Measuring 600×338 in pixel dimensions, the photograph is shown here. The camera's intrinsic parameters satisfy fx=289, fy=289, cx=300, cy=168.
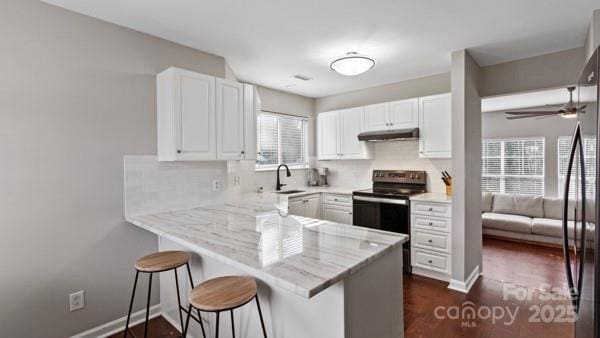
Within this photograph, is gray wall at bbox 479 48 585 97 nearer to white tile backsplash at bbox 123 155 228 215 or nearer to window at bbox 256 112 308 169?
window at bbox 256 112 308 169

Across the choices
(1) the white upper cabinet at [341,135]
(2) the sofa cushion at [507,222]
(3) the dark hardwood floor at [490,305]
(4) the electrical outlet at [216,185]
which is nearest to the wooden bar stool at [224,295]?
(3) the dark hardwood floor at [490,305]

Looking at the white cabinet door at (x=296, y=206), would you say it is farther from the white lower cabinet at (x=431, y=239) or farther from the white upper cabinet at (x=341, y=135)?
the white lower cabinet at (x=431, y=239)

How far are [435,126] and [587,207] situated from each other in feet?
8.74

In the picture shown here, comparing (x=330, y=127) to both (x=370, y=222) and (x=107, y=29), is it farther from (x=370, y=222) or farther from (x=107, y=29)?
(x=107, y=29)

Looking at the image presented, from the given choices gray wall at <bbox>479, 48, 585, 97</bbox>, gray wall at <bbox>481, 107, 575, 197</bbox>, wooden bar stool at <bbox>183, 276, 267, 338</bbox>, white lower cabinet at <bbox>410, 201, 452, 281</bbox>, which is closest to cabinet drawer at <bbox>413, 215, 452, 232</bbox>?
white lower cabinet at <bbox>410, 201, 452, 281</bbox>

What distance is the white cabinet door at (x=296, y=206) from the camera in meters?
3.86

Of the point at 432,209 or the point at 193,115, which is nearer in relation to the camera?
the point at 193,115

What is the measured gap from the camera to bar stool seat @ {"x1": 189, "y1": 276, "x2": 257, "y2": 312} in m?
1.38

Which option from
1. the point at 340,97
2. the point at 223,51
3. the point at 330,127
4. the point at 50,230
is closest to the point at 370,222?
the point at 330,127

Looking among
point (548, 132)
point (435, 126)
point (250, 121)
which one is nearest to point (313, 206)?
point (250, 121)

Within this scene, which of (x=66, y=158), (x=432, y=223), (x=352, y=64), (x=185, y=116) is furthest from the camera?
(x=432, y=223)

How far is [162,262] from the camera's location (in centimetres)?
190

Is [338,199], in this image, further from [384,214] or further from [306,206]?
[384,214]

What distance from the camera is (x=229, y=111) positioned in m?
2.76
